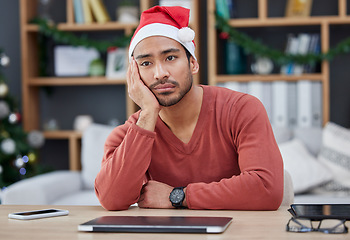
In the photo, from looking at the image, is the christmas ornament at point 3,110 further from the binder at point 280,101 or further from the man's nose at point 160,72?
the man's nose at point 160,72

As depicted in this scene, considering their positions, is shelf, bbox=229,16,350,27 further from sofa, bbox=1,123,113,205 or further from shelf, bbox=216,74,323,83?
sofa, bbox=1,123,113,205

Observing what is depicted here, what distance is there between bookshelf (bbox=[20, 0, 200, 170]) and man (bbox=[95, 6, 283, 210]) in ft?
7.05

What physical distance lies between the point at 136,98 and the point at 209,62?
2165mm

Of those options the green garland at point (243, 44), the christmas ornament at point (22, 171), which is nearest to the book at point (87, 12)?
the green garland at point (243, 44)

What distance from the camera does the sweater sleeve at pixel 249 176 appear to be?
4.58 feet

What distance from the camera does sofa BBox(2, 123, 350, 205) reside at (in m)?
2.76

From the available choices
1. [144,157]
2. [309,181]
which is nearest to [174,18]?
[144,157]

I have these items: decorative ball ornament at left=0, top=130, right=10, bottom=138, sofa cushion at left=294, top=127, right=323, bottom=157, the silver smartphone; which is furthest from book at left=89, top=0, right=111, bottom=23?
the silver smartphone

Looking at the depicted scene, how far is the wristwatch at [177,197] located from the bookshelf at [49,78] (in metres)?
2.44

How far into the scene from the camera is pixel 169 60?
1.62m

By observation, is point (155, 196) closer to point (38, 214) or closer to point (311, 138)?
point (38, 214)

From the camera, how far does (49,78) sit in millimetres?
3982

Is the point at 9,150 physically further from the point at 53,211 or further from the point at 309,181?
the point at 53,211

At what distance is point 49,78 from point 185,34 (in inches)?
102
